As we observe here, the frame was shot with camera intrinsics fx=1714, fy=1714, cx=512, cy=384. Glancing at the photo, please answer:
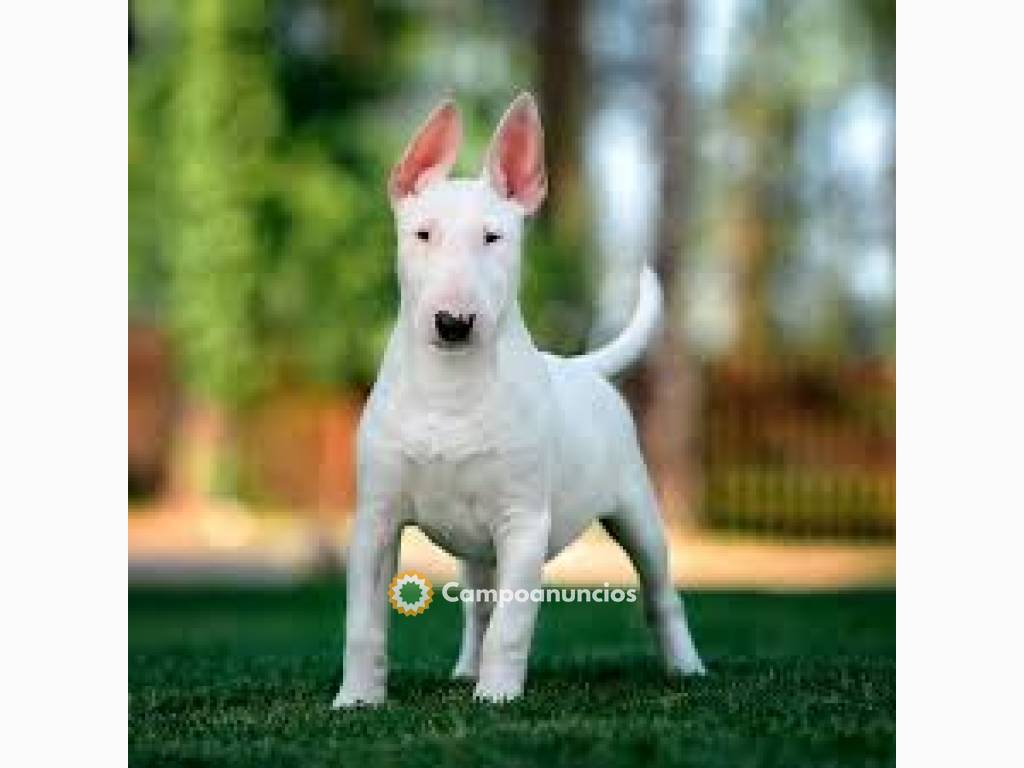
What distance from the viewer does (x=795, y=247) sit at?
1930 centimetres

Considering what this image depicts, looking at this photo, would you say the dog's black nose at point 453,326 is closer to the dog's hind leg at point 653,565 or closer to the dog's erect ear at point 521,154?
the dog's erect ear at point 521,154

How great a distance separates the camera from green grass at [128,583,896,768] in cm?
400

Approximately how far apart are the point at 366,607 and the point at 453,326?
0.85m

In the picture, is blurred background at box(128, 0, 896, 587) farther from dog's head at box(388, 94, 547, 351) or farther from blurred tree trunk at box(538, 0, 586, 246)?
dog's head at box(388, 94, 547, 351)

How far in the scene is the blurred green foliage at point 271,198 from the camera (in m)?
14.2

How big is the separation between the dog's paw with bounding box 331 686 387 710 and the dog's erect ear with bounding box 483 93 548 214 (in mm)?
1373

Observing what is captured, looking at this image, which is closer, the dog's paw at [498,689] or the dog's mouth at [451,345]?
the dog's mouth at [451,345]

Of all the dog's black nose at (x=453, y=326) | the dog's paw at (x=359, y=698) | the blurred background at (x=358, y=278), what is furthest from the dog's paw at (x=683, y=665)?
the blurred background at (x=358, y=278)

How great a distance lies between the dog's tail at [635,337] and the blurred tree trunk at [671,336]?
7.13 m

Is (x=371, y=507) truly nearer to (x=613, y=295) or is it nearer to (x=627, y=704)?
(x=627, y=704)

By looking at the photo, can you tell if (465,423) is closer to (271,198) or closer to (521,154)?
(521,154)

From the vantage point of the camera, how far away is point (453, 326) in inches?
171

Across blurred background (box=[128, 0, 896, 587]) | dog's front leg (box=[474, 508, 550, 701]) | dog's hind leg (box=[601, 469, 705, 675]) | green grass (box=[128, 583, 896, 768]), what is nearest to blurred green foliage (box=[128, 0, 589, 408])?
blurred background (box=[128, 0, 896, 587])
